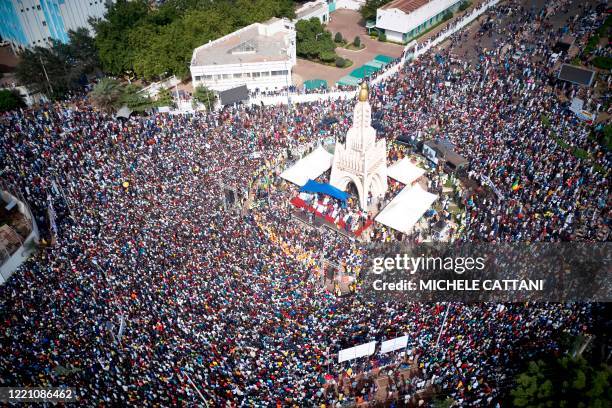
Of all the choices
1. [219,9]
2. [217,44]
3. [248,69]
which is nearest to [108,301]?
[248,69]

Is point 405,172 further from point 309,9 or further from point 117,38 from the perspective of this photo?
point 309,9

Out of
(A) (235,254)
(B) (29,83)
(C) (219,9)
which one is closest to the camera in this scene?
(A) (235,254)

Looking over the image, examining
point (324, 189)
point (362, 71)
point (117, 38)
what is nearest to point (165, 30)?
point (117, 38)

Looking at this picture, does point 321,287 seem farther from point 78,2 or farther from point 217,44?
point 78,2

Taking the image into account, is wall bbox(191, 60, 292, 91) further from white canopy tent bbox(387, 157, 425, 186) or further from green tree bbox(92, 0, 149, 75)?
white canopy tent bbox(387, 157, 425, 186)

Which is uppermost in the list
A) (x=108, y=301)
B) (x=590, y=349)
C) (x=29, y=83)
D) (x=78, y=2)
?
(x=78, y=2)

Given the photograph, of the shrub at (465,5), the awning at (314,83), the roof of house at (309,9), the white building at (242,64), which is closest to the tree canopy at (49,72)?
the white building at (242,64)
